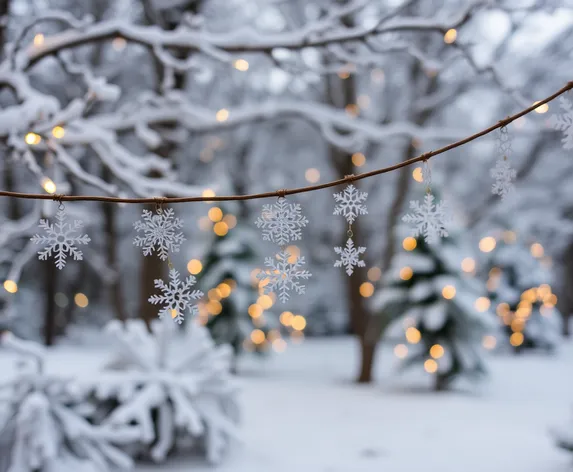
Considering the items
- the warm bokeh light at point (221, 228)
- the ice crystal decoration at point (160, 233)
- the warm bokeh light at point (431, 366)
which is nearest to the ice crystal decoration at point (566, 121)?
the ice crystal decoration at point (160, 233)

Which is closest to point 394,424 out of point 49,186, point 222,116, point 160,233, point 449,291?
point 449,291

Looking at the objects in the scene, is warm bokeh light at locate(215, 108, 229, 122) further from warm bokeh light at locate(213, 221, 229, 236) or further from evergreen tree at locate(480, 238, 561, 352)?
evergreen tree at locate(480, 238, 561, 352)

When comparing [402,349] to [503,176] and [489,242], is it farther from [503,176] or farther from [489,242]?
[503,176]

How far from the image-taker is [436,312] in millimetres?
8258

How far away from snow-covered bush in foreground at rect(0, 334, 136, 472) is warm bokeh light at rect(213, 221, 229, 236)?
24.1 feet

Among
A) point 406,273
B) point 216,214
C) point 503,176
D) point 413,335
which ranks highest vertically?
point 216,214

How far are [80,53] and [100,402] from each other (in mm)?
8546

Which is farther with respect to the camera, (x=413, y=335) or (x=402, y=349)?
(x=402, y=349)

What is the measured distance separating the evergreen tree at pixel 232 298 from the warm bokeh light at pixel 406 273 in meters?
3.48

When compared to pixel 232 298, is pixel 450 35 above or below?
above

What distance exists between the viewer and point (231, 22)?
11.8 meters

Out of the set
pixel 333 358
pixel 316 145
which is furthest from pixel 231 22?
pixel 333 358

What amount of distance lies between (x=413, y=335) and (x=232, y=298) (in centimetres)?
398

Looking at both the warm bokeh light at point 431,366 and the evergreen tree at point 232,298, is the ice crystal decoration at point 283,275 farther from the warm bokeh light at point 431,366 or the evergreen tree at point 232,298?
the evergreen tree at point 232,298
